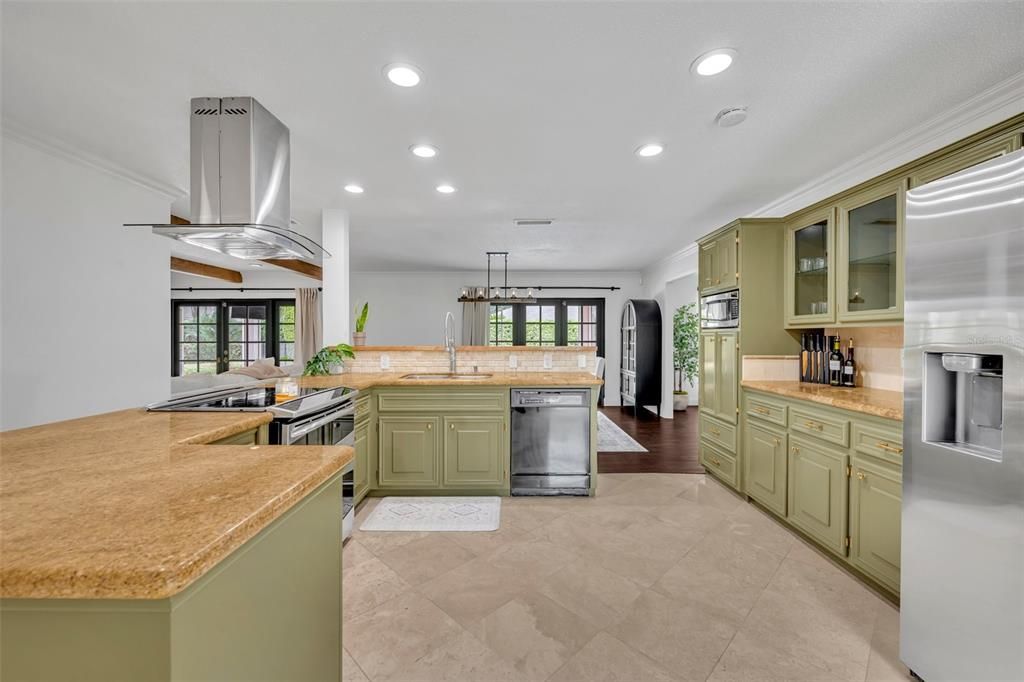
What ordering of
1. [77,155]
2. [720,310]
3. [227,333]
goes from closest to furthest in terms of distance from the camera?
[77,155]
[720,310]
[227,333]

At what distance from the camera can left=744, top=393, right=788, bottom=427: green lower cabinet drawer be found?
2.65 metres

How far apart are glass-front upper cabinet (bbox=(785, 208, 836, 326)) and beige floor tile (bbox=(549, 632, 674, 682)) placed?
231 cm

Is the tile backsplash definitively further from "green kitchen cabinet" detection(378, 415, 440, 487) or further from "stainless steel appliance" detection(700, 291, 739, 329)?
"stainless steel appliance" detection(700, 291, 739, 329)

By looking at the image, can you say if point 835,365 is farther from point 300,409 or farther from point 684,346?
point 684,346

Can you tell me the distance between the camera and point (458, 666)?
1547 millimetres

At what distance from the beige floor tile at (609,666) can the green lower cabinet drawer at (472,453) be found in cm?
156

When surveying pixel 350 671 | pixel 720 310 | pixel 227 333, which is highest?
pixel 720 310

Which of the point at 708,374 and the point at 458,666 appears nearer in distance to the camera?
the point at 458,666

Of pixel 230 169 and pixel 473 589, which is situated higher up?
pixel 230 169

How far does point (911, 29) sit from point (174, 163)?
3910mm

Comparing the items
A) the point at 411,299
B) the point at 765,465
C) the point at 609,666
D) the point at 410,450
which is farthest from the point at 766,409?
the point at 411,299

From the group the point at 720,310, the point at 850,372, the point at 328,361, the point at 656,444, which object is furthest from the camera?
the point at 656,444

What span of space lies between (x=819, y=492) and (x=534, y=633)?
5.84 ft

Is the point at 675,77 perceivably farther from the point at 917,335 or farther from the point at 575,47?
the point at 917,335
